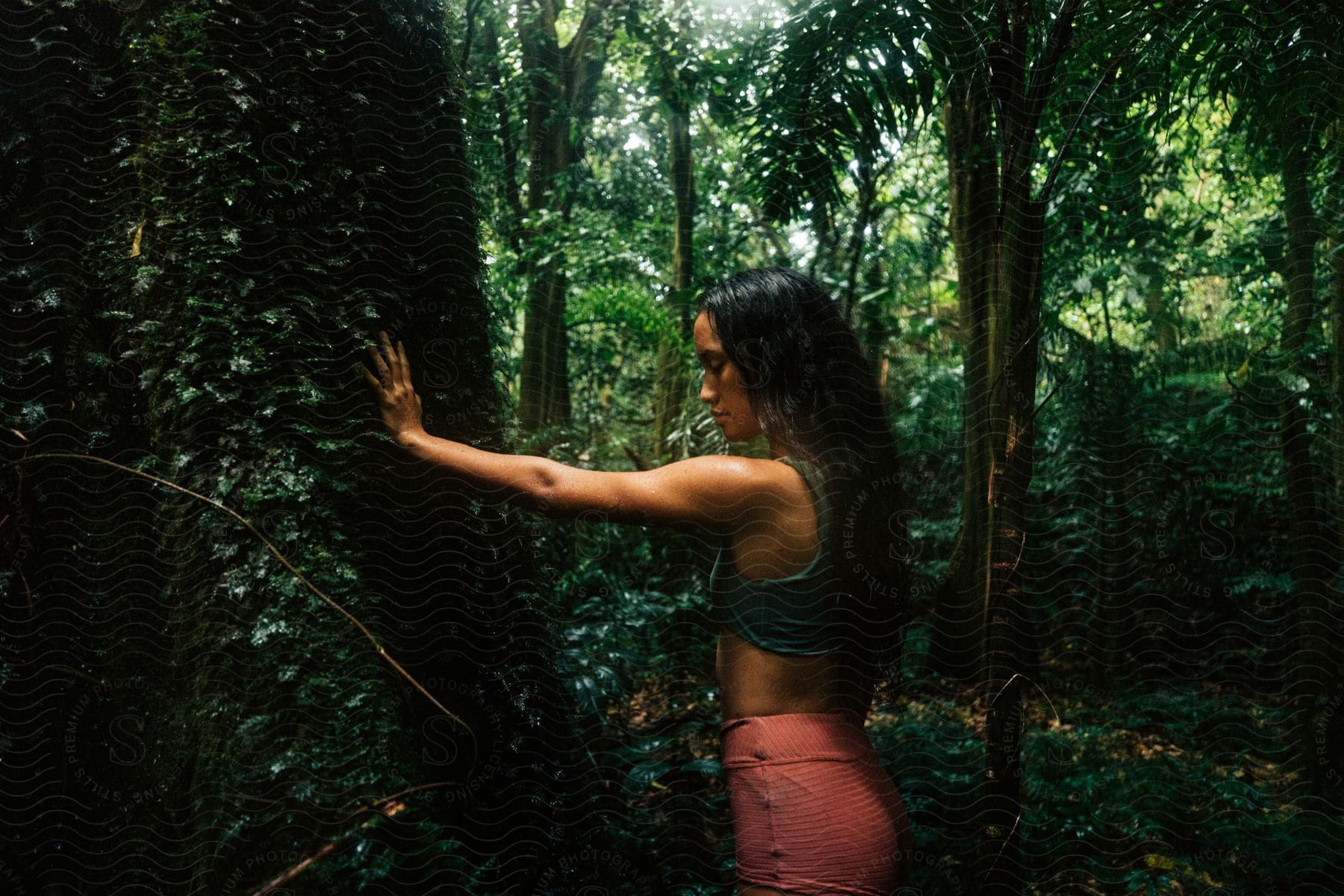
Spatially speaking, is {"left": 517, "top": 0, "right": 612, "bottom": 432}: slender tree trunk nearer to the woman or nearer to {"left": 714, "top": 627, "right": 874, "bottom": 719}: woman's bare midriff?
the woman

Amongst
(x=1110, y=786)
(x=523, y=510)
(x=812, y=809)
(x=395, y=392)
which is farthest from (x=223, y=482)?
(x=1110, y=786)

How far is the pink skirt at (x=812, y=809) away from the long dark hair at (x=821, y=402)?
217 mm

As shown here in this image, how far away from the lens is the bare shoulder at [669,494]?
59.5 inches

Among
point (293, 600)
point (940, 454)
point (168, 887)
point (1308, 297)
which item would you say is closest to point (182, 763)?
point (168, 887)

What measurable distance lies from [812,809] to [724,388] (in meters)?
0.78

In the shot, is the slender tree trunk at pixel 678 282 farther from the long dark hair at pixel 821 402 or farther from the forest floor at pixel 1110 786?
the long dark hair at pixel 821 402

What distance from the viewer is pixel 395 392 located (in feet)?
5.40

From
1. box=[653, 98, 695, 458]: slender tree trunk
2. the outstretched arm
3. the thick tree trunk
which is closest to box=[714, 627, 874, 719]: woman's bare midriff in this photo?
the outstretched arm

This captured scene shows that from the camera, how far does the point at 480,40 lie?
7410 millimetres

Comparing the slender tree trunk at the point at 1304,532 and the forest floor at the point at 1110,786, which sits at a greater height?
the slender tree trunk at the point at 1304,532

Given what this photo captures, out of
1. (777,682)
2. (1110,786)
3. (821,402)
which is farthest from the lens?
(1110,786)

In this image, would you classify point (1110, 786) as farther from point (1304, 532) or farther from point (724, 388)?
point (724, 388)

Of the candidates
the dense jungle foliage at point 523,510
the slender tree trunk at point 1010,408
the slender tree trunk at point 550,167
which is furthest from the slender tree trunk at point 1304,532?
the slender tree trunk at point 550,167

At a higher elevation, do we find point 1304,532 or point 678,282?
point 678,282
